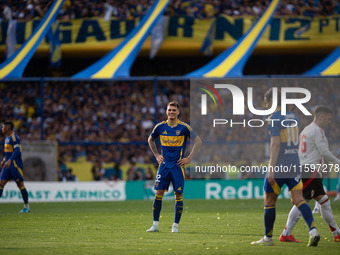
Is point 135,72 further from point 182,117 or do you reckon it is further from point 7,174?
point 7,174

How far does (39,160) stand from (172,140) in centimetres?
1311

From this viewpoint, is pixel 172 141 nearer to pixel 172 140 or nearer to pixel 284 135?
pixel 172 140

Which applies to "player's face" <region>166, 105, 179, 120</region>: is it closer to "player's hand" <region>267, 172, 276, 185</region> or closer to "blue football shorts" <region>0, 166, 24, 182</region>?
"player's hand" <region>267, 172, 276, 185</region>

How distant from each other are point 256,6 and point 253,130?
965 cm

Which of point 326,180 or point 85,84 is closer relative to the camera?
point 326,180

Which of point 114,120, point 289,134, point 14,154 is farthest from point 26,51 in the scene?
point 289,134

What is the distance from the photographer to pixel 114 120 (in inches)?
1172

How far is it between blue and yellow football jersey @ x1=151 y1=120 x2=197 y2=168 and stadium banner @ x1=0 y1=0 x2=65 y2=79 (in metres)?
15.0

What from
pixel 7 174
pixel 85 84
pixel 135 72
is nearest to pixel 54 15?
pixel 85 84

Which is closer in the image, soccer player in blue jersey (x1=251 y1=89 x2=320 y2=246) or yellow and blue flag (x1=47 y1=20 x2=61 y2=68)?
Result: soccer player in blue jersey (x1=251 y1=89 x2=320 y2=246)

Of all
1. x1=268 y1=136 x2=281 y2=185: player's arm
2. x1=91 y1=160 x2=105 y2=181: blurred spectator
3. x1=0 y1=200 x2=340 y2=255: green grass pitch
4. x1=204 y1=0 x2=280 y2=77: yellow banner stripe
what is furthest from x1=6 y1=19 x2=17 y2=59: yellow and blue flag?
x1=268 y1=136 x2=281 y2=185: player's arm

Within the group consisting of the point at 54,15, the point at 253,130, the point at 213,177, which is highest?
the point at 54,15

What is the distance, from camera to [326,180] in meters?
24.6

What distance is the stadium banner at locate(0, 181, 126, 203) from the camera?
23438mm
